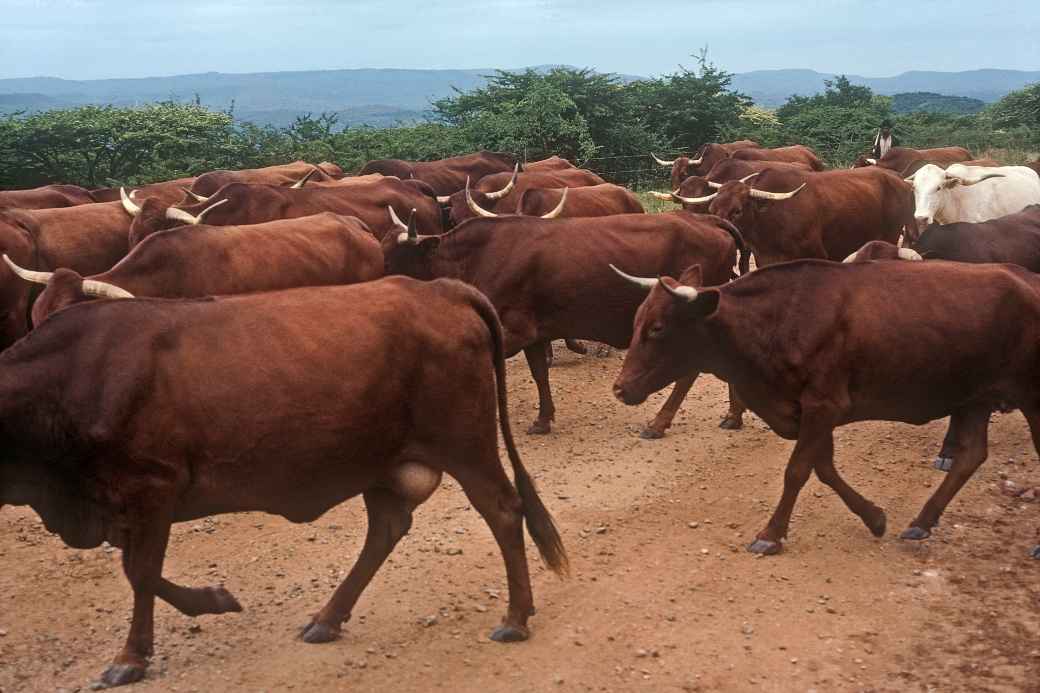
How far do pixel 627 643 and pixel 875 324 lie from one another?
233 cm

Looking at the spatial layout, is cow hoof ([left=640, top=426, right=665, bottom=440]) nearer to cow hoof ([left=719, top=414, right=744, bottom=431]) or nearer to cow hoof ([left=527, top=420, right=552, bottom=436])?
cow hoof ([left=719, top=414, right=744, bottom=431])

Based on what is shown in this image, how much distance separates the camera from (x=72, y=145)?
22500mm

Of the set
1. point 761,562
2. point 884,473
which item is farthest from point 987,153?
point 761,562

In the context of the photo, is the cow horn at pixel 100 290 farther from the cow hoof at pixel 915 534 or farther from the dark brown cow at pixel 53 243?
the cow hoof at pixel 915 534

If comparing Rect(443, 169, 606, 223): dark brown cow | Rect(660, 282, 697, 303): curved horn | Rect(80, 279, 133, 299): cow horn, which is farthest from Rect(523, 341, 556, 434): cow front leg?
Rect(80, 279, 133, 299): cow horn

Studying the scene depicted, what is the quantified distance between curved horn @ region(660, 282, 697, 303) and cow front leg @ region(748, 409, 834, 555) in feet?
2.92

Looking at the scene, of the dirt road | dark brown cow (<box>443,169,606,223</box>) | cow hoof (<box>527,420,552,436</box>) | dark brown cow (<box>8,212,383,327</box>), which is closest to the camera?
the dirt road

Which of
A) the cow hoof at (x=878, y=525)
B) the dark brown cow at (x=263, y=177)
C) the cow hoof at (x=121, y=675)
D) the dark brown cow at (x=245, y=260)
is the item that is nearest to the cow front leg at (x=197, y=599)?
the cow hoof at (x=121, y=675)

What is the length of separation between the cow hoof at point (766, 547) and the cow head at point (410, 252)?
12.5 feet

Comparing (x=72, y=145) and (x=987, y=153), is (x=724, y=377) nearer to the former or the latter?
(x=72, y=145)

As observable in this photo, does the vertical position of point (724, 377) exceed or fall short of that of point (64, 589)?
it exceeds it

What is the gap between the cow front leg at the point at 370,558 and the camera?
5.45 metres

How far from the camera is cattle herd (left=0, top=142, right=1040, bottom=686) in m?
4.84

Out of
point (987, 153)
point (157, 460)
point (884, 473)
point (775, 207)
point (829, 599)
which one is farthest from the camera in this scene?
point (987, 153)
